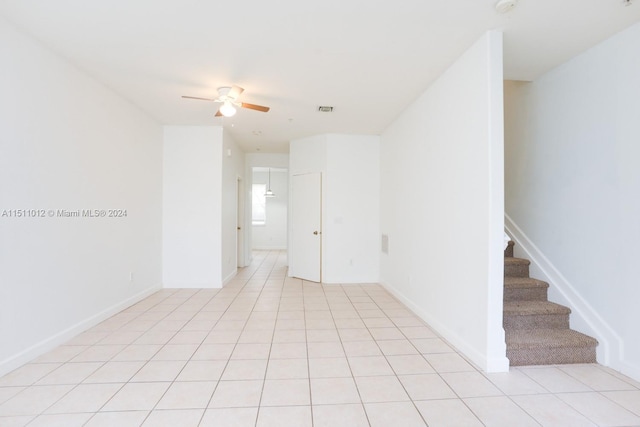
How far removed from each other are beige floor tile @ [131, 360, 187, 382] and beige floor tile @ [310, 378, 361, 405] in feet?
3.53

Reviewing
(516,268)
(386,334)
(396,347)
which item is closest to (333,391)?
(396,347)

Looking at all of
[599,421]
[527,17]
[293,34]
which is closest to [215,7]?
[293,34]

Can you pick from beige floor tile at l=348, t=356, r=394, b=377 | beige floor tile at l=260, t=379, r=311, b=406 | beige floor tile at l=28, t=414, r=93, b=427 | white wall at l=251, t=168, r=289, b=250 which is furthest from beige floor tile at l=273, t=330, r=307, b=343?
white wall at l=251, t=168, r=289, b=250

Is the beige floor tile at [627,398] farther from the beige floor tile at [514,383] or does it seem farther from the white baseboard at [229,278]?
the white baseboard at [229,278]

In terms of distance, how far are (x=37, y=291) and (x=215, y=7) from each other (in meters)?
2.74

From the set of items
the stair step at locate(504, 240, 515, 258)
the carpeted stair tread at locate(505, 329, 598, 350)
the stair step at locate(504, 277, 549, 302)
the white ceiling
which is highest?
the white ceiling

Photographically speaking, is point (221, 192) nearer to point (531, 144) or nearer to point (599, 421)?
point (531, 144)

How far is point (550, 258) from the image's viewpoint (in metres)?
3.10

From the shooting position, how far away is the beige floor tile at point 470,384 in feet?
6.88

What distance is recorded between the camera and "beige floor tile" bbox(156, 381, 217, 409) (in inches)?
76.8

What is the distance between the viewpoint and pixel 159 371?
2373 millimetres

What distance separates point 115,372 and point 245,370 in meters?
1.00

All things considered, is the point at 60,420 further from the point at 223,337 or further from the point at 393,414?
the point at 393,414

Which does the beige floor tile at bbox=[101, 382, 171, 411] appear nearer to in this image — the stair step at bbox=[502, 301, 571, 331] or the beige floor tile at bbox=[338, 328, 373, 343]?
the beige floor tile at bbox=[338, 328, 373, 343]
